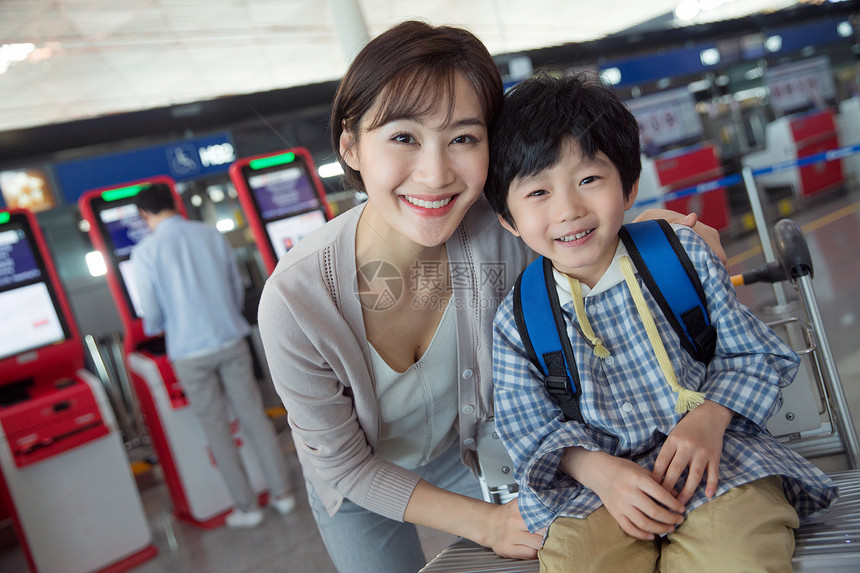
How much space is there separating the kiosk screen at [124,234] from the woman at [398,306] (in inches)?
110

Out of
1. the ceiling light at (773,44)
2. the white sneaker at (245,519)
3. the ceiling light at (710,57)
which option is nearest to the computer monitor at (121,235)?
the white sneaker at (245,519)

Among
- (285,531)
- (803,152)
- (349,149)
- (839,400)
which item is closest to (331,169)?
(349,149)

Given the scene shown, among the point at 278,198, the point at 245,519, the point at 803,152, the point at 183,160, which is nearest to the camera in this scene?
the point at 245,519

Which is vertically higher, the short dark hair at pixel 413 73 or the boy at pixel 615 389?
the short dark hair at pixel 413 73

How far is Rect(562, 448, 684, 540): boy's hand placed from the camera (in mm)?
990

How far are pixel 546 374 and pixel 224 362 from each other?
2631mm

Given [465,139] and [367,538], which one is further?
[367,538]

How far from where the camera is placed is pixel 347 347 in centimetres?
124

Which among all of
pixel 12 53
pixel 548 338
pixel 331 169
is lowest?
pixel 548 338

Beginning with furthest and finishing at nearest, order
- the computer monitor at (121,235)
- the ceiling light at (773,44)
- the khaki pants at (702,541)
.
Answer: the ceiling light at (773,44) < the computer monitor at (121,235) < the khaki pants at (702,541)

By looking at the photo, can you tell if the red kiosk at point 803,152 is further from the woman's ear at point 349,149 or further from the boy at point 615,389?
the woman's ear at point 349,149

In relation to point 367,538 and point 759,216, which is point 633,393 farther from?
point 759,216

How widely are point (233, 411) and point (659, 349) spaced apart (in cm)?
295

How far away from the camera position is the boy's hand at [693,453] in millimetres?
997
